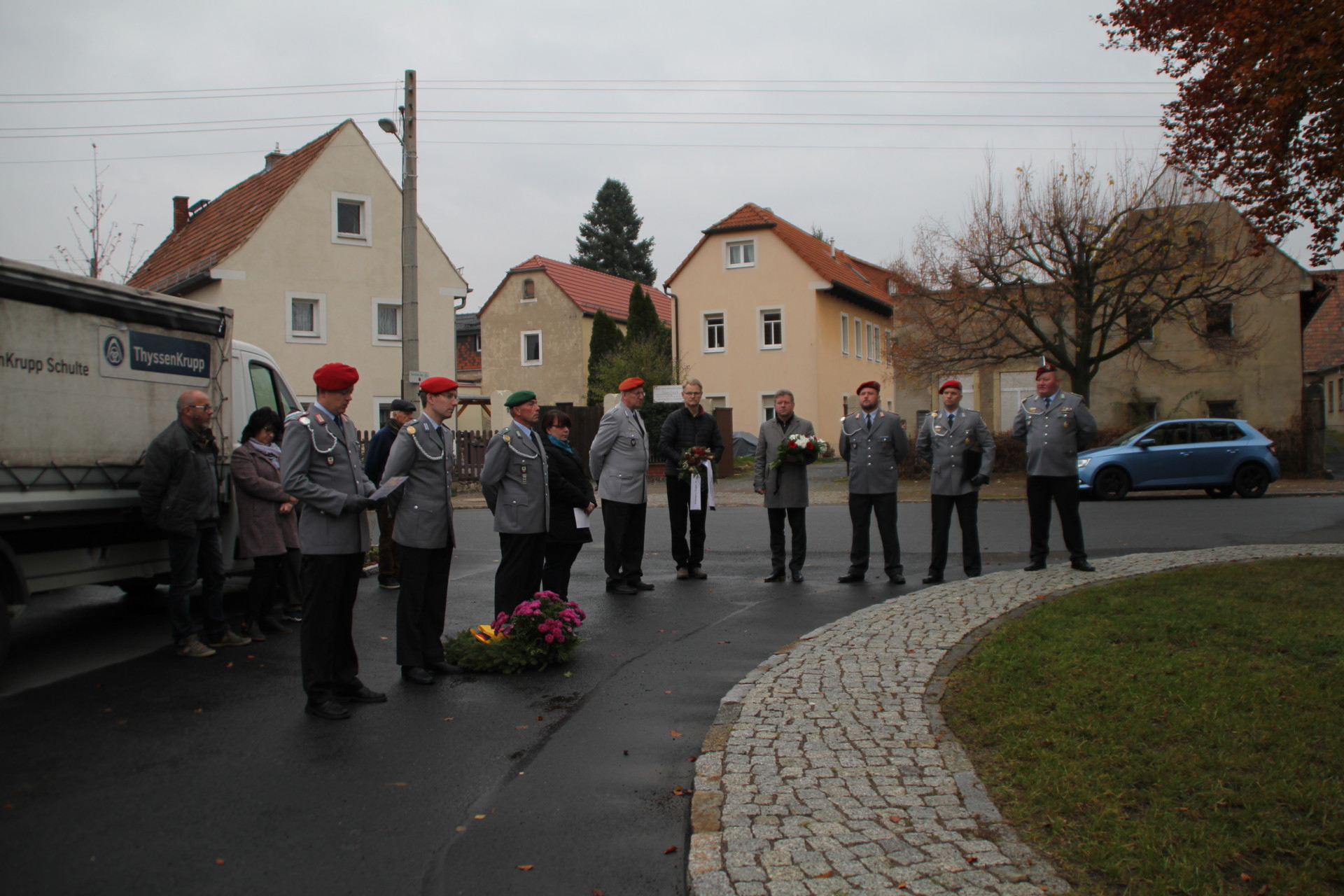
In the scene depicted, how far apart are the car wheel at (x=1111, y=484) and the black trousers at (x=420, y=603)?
16.2 m

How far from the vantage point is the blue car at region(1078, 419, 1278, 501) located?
63.3 ft

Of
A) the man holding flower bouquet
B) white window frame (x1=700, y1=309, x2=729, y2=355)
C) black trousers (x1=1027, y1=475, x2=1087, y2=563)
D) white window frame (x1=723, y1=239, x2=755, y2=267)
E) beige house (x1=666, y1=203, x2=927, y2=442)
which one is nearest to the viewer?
black trousers (x1=1027, y1=475, x2=1087, y2=563)

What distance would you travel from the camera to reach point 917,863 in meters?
3.33

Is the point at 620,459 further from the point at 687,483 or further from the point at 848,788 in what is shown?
the point at 848,788

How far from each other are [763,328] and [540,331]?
460 inches

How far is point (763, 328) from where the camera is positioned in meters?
41.3

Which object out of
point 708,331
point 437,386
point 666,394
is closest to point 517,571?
point 437,386

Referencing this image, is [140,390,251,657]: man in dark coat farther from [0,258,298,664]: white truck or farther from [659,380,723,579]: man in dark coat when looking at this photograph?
[659,380,723,579]: man in dark coat

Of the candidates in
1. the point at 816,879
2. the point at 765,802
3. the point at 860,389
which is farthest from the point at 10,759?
the point at 860,389

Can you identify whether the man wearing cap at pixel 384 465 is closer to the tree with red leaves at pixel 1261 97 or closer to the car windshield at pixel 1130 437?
the tree with red leaves at pixel 1261 97

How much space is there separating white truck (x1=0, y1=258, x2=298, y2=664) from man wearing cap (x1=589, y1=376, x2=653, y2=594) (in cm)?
322

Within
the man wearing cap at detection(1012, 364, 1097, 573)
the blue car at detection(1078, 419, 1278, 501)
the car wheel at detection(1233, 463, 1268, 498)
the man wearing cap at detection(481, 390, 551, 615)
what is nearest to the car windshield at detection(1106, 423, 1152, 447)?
the blue car at detection(1078, 419, 1278, 501)

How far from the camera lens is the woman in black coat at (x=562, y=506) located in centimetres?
783

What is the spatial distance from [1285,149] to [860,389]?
481 centimetres
